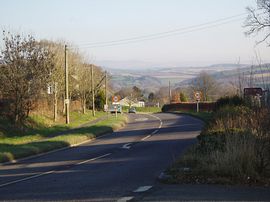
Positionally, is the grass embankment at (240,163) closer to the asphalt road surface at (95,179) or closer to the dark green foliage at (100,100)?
the asphalt road surface at (95,179)

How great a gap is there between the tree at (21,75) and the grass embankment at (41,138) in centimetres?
219

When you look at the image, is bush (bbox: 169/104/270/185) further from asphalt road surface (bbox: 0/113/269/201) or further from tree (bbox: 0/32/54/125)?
tree (bbox: 0/32/54/125)

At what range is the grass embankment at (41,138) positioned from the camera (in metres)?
24.5

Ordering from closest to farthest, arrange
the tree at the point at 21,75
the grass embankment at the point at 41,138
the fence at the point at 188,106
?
the grass embankment at the point at 41,138 < the tree at the point at 21,75 < the fence at the point at 188,106

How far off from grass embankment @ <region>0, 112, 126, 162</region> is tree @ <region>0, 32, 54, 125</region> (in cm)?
219

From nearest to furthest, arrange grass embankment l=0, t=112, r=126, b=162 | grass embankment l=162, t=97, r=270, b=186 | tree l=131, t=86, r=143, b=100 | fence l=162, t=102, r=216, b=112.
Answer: grass embankment l=162, t=97, r=270, b=186
grass embankment l=0, t=112, r=126, b=162
fence l=162, t=102, r=216, b=112
tree l=131, t=86, r=143, b=100

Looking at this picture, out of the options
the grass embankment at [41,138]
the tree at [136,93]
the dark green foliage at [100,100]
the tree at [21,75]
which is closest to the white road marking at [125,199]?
the grass embankment at [41,138]

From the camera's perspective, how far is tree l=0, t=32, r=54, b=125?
38.2 metres

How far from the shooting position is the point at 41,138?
118 feet

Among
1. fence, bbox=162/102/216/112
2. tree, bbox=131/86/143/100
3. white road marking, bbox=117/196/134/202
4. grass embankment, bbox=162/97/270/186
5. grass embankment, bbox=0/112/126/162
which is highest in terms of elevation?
tree, bbox=131/86/143/100

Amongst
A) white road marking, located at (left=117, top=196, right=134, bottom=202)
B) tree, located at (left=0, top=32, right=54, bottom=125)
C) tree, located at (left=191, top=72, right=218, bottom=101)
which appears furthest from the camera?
tree, located at (left=191, top=72, right=218, bottom=101)

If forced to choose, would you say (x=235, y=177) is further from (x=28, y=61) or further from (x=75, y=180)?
(x=28, y=61)

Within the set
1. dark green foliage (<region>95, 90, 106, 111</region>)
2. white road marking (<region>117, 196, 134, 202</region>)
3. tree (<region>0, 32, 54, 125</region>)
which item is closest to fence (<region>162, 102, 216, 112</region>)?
dark green foliage (<region>95, 90, 106, 111</region>)

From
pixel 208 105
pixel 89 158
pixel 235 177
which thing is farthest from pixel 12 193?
pixel 208 105
